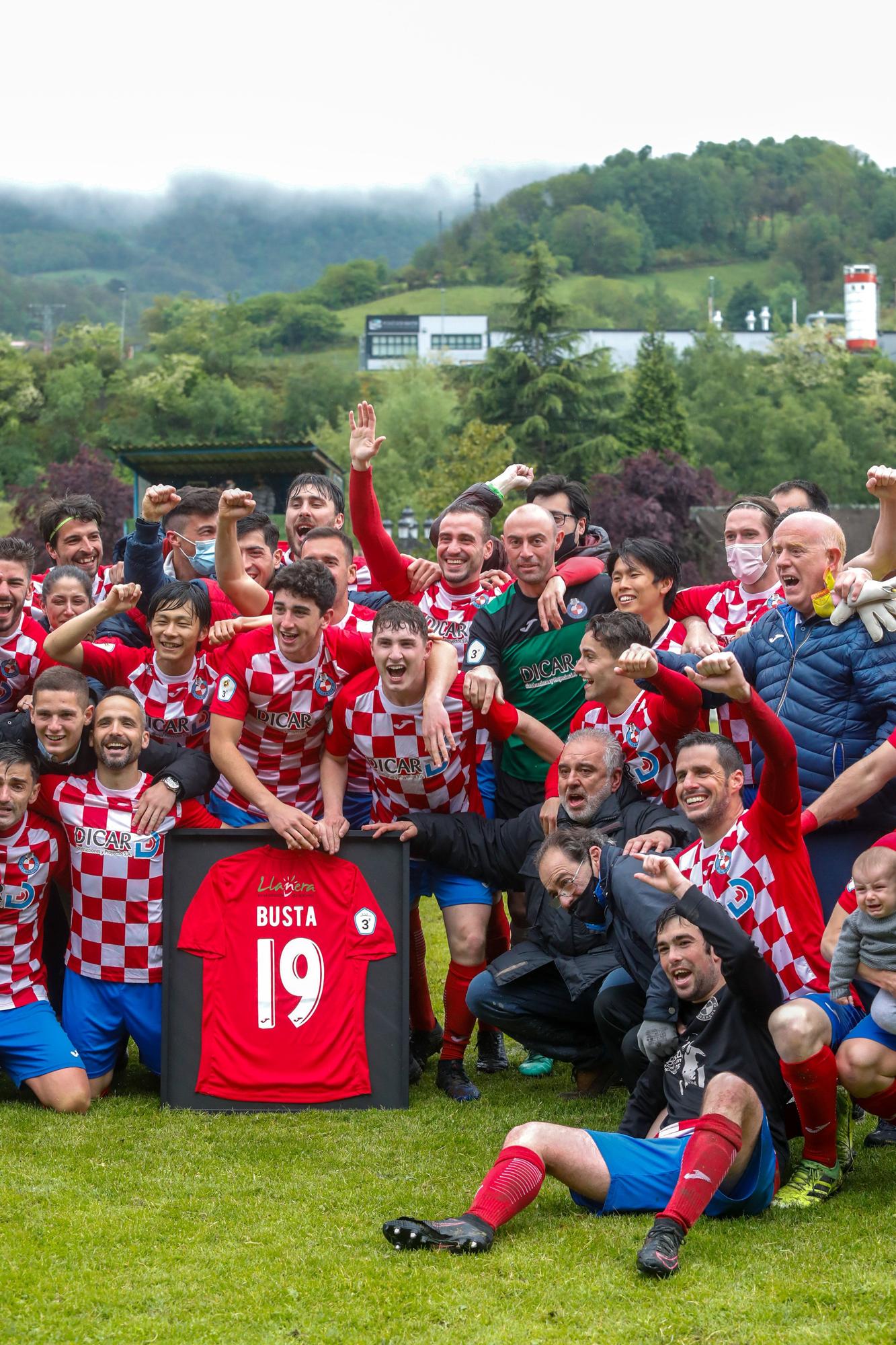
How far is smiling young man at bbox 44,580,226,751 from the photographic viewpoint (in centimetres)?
637

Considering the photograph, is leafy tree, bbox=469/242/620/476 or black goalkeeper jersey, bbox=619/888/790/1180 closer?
black goalkeeper jersey, bbox=619/888/790/1180

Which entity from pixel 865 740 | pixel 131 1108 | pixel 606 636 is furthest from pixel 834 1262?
pixel 131 1108

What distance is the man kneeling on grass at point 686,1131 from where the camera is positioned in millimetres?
4363

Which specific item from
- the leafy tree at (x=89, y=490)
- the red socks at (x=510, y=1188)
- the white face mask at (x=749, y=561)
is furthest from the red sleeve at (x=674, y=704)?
the leafy tree at (x=89, y=490)

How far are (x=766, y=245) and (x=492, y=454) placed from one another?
12934 centimetres

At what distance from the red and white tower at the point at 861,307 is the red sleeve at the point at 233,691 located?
395ft

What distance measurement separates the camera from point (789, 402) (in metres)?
77.4

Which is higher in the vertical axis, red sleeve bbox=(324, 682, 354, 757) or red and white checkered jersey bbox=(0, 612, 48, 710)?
red and white checkered jersey bbox=(0, 612, 48, 710)

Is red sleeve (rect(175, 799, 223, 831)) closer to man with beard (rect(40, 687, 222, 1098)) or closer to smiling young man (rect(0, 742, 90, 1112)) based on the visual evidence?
man with beard (rect(40, 687, 222, 1098))

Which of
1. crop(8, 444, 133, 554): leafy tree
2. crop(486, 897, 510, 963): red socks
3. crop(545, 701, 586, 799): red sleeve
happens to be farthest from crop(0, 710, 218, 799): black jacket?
crop(8, 444, 133, 554): leafy tree

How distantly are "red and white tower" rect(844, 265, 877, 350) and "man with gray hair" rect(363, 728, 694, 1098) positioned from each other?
394ft

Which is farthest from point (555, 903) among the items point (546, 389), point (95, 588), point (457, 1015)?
point (546, 389)

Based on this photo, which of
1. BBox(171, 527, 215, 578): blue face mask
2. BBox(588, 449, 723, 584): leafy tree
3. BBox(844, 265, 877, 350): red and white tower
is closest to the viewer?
BBox(171, 527, 215, 578): blue face mask

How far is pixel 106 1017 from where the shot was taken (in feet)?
20.7
